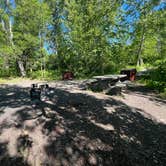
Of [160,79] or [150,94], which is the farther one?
[160,79]

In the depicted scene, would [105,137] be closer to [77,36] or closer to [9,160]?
[9,160]

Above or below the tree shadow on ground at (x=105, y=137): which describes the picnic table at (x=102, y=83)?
above

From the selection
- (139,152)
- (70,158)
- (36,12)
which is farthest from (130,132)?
(36,12)

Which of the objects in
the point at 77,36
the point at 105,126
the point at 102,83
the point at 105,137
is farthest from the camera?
the point at 77,36

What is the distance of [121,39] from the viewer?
1816 centimetres

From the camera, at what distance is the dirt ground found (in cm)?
406

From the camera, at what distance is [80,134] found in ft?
16.1

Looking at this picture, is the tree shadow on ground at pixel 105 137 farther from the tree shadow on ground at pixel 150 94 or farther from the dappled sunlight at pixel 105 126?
the tree shadow on ground at pixel 150 94

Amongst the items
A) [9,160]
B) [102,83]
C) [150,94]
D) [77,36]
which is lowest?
[150,94]

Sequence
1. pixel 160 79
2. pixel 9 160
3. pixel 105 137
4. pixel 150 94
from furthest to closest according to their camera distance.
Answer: pixel 160 79, pixel 150 94, pixel 105 137, pixel 9 160

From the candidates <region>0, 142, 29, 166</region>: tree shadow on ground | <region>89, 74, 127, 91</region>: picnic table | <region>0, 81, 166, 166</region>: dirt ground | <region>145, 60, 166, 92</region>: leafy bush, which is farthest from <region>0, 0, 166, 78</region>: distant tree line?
<region>0, 142, 29, 166</region>: tree shadow on ground

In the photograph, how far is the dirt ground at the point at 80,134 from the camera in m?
4.06

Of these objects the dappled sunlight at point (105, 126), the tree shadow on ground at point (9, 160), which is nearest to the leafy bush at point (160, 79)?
the dappled sunlight at point (105, 126)

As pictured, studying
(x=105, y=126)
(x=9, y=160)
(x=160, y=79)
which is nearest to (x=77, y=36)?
(x=160, y=79)
